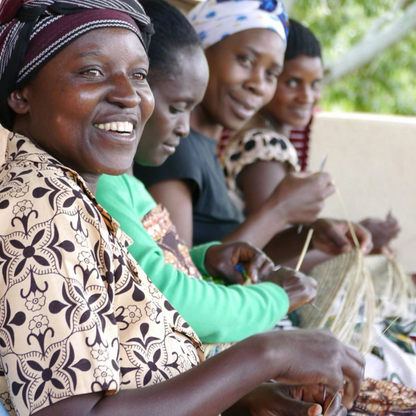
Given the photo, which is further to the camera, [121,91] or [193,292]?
[193,292]

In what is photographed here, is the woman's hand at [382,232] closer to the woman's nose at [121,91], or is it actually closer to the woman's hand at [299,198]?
the woman's hand at [299,198]

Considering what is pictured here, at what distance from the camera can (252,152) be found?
7.99ft

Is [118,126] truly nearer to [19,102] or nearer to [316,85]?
[19,102]

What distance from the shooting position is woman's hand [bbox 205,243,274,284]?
170 cm

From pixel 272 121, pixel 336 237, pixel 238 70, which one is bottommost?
pixel 336 237

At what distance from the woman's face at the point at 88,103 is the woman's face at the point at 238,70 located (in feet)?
3.75

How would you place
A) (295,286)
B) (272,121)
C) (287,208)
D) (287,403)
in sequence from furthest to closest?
(272,121)
(287,208)
(295,286)
(287,403)

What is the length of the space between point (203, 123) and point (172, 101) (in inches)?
23.2

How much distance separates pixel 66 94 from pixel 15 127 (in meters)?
0.17

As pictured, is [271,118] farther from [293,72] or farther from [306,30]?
[306,30]

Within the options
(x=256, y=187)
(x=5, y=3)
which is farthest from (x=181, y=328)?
(x=256, y=187)

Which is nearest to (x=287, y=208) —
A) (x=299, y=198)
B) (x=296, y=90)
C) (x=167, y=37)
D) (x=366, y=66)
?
(x=299, y=198)

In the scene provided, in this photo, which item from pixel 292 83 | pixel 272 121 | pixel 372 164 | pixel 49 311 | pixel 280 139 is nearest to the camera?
pixel 49 311

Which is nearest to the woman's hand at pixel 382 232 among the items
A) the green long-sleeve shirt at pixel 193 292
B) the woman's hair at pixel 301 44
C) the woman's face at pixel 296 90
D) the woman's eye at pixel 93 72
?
the woman's face at pixel 296 90
